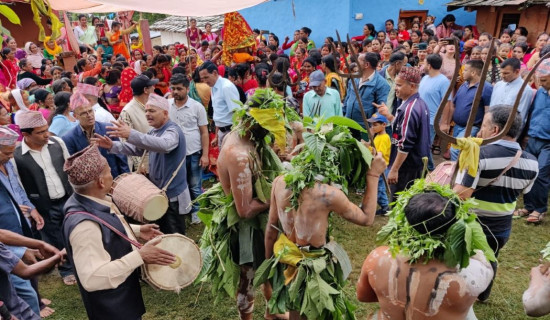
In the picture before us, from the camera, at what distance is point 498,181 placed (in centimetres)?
359

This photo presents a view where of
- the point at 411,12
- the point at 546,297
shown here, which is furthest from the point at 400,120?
the point at 411,12

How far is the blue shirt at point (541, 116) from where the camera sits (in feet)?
18.7

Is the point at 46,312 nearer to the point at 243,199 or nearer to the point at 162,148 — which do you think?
the point at 162,148

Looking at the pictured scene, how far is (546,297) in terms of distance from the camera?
2.33 meters

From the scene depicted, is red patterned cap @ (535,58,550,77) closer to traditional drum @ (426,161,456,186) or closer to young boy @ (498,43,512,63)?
young boy @ (498,43,512,63)

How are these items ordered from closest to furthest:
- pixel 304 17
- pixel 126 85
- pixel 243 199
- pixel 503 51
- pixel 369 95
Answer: pixel 243 199 < pixel 369 95 < pixel 126 85 < pixel 503 51 < pixel 304 17

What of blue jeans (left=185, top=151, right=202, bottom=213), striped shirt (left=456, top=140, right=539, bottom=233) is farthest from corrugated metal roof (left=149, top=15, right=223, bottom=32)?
striped shirt (left=456, top=140, right=539, bottom=233)

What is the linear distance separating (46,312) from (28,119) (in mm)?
2105

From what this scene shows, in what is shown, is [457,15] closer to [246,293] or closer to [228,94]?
[228,94]

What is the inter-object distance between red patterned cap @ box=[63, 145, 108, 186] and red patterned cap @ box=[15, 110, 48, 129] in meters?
2.00

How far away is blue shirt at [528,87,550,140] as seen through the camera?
5711mm

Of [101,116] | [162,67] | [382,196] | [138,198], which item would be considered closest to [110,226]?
[138,198]

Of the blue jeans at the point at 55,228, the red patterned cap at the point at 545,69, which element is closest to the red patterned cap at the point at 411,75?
the red patterned cap at the point at 545,69

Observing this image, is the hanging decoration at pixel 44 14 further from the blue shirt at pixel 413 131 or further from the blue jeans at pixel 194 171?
the blue shirt at pixel 413 131
